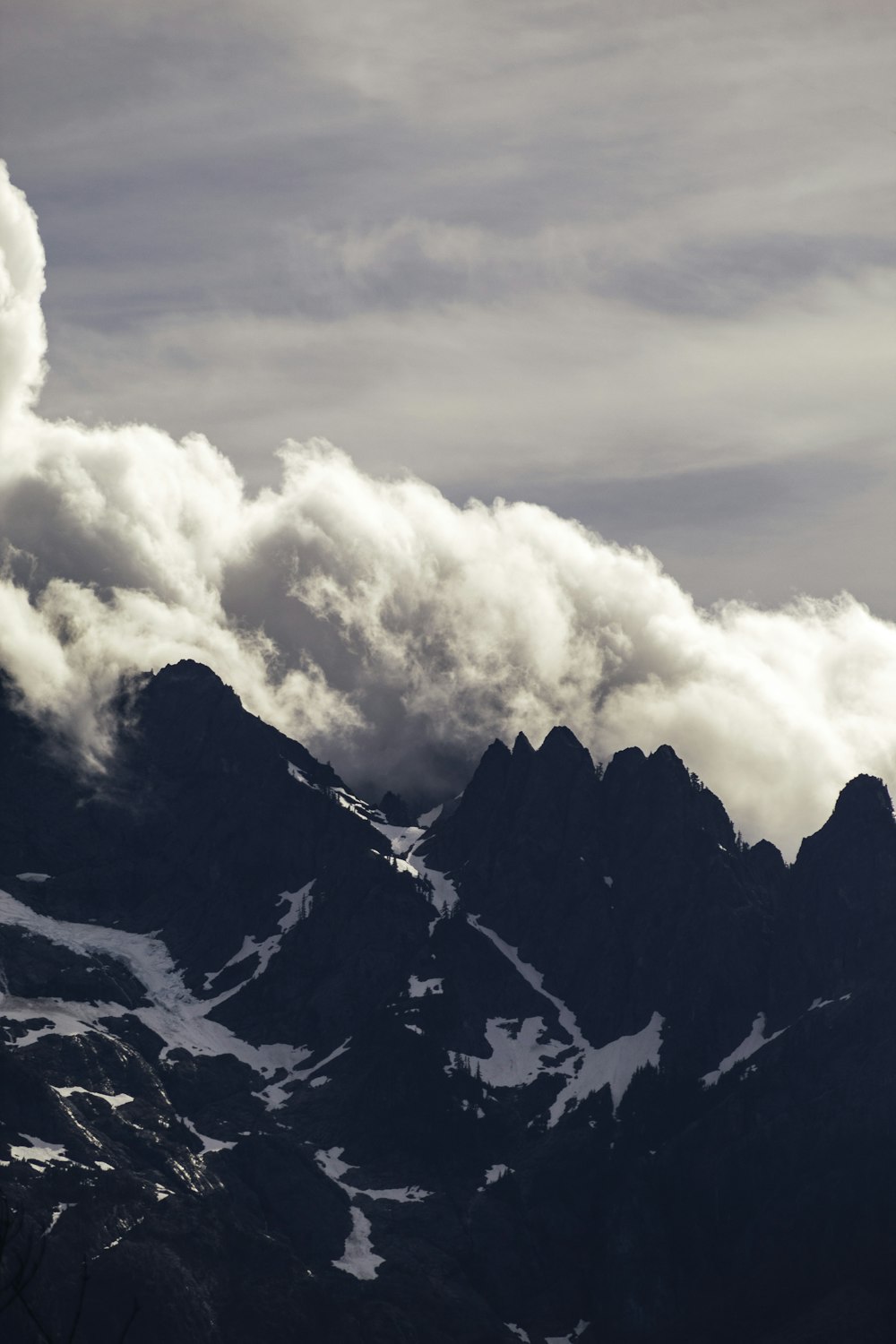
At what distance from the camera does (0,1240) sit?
68.9m

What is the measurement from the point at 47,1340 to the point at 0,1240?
15.2 ft

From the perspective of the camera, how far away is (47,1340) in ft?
230
